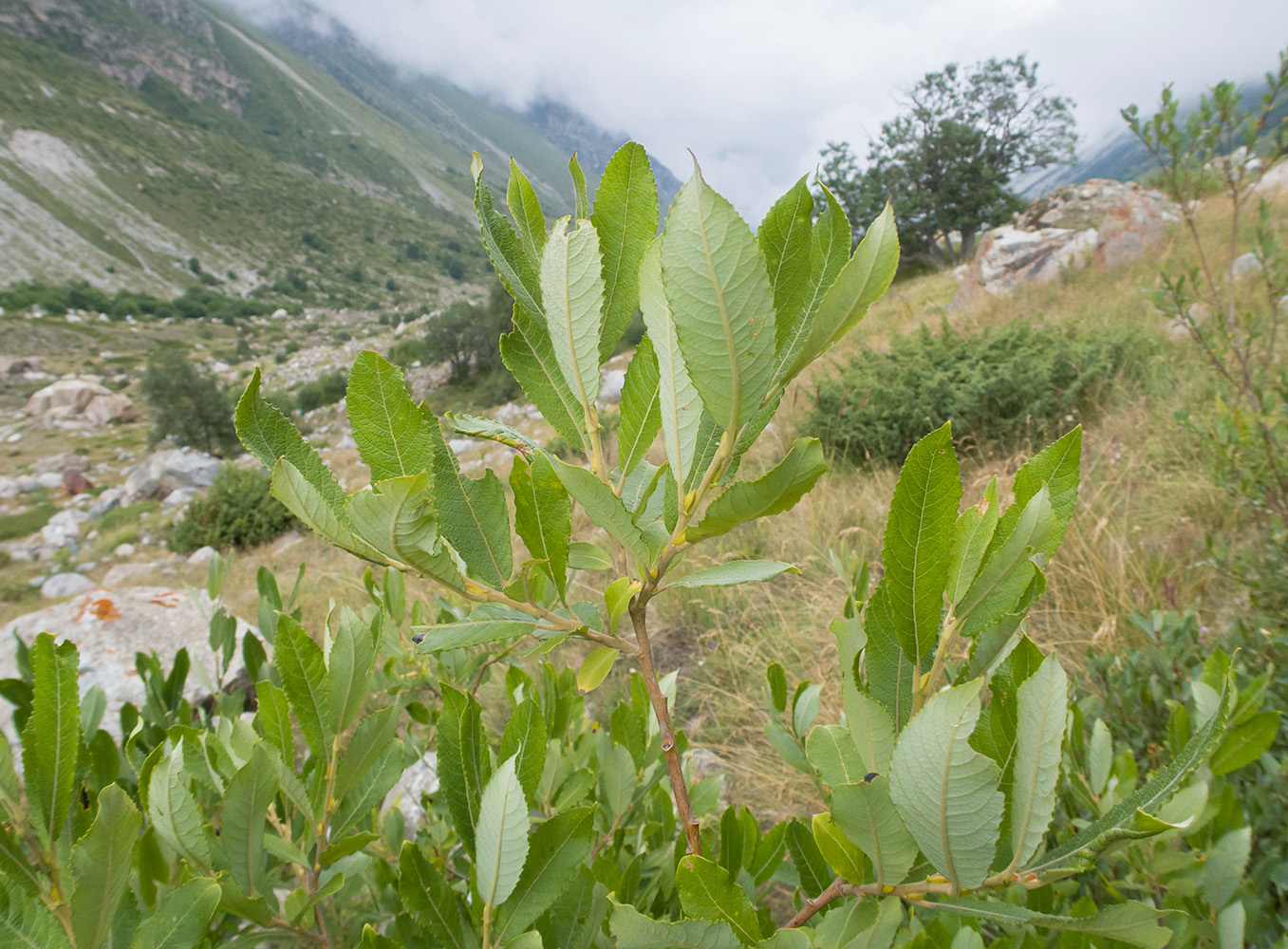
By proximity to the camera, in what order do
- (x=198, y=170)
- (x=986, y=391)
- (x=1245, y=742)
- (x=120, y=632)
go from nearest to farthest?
(x=1245, y=742) < (x=120, y=632) < (x=986, y=391) < (x=198, y=170)

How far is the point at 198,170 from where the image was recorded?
48594 millimetres

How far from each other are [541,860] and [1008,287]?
9.37 m

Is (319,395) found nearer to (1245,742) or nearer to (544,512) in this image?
(544,512)

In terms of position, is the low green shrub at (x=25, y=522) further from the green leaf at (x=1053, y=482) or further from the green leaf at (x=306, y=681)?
the green leaf at (x=1053, y=482)

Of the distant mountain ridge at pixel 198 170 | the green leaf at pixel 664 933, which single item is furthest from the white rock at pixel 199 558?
the distant mountain ridge at pixel 198 170

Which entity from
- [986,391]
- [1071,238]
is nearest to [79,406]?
[986,391]

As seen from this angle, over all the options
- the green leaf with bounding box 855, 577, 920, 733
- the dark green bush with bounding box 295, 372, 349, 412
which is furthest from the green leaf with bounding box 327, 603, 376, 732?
the dark green bush with bounding box 295, 372, 349, 412

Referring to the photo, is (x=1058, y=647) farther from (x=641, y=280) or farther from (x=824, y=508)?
(x=641, y=280)

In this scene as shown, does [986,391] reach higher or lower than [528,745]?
higher

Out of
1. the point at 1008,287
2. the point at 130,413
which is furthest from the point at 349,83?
the point at 1008,287

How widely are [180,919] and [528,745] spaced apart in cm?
21

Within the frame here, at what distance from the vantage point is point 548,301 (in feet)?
1.08

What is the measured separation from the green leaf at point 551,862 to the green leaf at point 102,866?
0.22 m

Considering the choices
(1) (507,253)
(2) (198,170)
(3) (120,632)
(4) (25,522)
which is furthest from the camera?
(2) (198,170)
